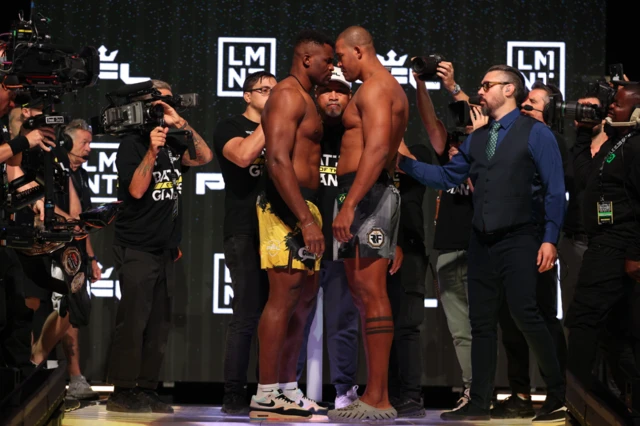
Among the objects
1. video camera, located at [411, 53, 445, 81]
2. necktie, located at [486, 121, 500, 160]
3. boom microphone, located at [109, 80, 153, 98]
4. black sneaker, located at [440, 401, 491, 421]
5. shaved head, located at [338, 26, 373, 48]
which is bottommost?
black sneaker, located at [440, 401, 491, 421]

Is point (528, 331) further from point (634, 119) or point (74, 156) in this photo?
point (74, 156)

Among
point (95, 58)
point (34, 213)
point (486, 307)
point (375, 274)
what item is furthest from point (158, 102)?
point (486, 307)

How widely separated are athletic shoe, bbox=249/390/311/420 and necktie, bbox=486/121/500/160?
60.9 inches

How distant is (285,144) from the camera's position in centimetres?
422

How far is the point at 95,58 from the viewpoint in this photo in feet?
15.5

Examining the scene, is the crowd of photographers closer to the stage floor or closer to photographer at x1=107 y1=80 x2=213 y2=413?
photographer at x1=107 y1=80 x2=213 y2=413

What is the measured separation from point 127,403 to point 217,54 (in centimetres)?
282

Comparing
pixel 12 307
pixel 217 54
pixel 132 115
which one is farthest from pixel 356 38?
pixel 217 54

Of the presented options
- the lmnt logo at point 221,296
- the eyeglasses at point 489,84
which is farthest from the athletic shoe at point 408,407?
the lmnt logo at point 221,296

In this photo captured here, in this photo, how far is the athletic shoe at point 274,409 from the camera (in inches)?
169

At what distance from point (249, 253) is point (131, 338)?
0.78m

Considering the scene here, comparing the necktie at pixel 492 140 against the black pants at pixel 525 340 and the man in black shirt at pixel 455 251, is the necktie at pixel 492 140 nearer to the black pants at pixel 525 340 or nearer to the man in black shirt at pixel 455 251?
the man in black shirt at pixel 455 251

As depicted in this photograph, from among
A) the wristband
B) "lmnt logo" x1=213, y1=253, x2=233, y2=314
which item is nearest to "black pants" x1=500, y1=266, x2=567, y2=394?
"lmnt logo" x1=213, y1=253, x2=233, y2=314

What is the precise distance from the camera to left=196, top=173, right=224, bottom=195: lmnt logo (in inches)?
261
